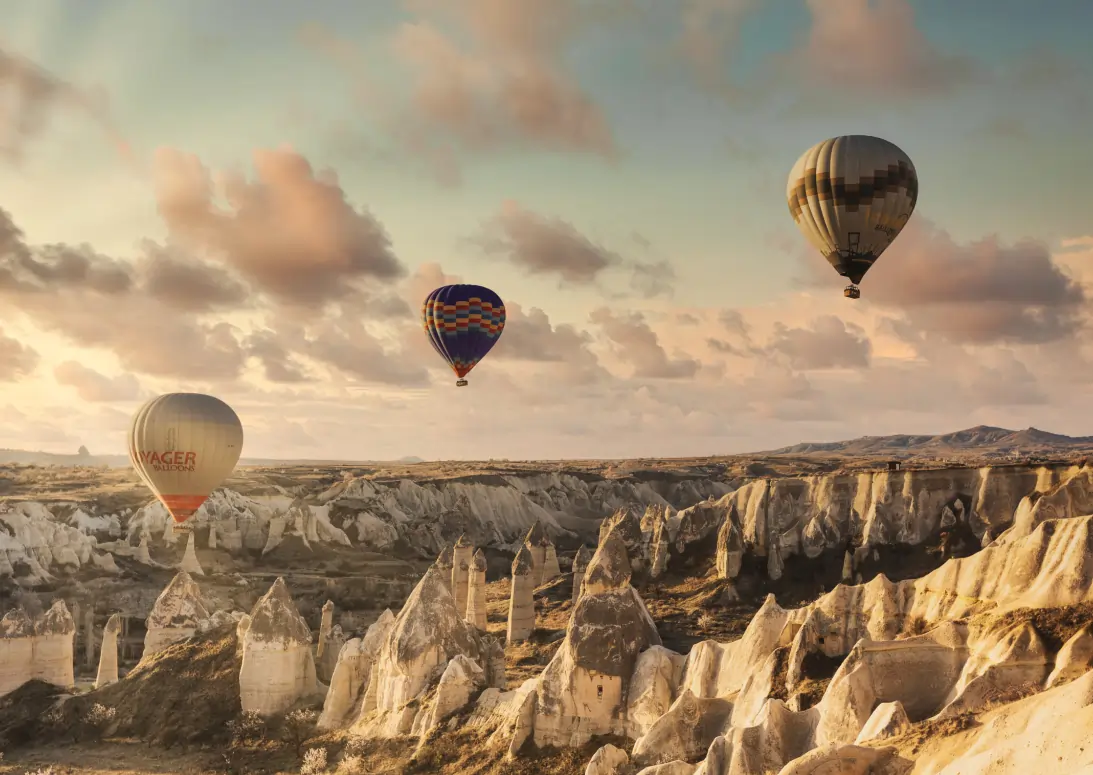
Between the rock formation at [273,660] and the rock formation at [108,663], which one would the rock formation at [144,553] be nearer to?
the rock formation at [108,663]

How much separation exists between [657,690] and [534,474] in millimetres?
124235

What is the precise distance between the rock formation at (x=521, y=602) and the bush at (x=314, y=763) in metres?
21.7

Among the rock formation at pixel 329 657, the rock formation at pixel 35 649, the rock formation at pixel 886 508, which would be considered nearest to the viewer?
the rock formation at pixel 329 657

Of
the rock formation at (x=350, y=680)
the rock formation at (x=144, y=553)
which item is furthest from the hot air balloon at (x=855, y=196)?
the rock formation at (x=144, y=553)

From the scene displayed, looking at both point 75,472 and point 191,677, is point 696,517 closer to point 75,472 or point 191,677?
point 191,677

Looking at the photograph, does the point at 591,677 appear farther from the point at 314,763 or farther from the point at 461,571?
the point at 461,571

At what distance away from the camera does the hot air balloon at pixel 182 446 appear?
186 feet

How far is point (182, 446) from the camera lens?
186 feet

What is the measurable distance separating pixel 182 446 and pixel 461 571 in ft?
56.1

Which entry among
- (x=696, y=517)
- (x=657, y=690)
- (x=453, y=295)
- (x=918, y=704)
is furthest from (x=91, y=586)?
(x=918, y=704)

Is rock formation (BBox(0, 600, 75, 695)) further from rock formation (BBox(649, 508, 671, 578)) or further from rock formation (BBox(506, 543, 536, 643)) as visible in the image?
rock formation (BBox(649, 508, 671, 578))

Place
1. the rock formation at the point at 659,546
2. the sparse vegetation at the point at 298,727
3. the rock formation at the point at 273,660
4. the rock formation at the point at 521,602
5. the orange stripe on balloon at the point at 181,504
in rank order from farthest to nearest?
the rock formation at the point at 659,546
the orange stripe on balloon at the point at 181,504
the rock formation at the point at 521,602
the rock formation at the point at 273,660
the sparse vegetation at the point at 298,727

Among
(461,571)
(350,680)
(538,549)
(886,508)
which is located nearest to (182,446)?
(461,571)

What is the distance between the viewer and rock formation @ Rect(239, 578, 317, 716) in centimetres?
3988
